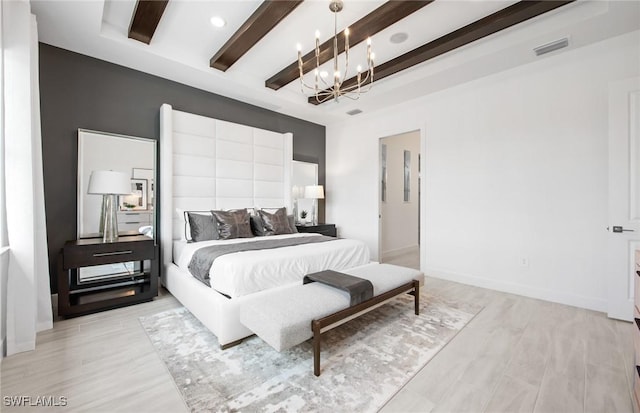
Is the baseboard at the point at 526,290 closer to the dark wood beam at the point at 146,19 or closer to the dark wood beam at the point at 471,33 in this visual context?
the dark wood beam at the point at 471,33

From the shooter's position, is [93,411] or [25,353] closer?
[93,411]

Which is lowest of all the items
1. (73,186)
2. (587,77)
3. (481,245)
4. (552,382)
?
(552,382)

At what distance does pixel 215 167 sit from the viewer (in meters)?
4.12

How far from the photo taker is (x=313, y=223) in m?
5.48

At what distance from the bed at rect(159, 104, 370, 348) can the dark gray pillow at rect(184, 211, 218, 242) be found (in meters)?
0.13

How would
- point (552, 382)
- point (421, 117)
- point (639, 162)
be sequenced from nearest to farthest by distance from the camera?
1. point (552, 382)
2. point (639, 162)
3. point (421, 117)

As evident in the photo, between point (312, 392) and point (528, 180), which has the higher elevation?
point (528, 180)

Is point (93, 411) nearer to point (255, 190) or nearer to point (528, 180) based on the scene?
point (255, 190)

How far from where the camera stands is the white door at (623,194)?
2.61 metres

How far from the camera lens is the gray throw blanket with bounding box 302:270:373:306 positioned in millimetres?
2162

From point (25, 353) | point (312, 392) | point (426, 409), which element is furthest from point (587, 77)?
point (25, 353)

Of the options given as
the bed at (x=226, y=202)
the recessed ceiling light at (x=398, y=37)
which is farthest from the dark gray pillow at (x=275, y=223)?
the recessed ceiling light at (x=398, y=37)

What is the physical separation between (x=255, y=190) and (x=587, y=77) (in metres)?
4.41

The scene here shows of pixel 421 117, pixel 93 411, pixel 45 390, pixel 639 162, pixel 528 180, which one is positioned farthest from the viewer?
pixel 421 117
